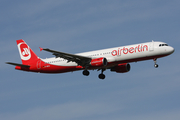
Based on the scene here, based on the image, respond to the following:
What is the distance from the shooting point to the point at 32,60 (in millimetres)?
65250

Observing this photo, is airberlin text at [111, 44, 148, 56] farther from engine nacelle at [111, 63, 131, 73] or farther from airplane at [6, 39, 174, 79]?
engine nacelle at [111, 63, 131, 73]

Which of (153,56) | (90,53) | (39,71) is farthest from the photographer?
(39,71)

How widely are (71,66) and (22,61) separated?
11912 millimetres

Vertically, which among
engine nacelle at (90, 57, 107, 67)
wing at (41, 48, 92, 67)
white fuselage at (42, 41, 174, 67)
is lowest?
engine nacelle at (90, 57, 107, 67)

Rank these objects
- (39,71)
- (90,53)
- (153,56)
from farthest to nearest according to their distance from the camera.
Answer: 1. (39,71)
2. (90,53)
3. (153,56)

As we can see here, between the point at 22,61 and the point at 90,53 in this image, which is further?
the point at 22,61

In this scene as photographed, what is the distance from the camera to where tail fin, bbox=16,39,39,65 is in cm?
6538

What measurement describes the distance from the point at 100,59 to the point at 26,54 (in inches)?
698

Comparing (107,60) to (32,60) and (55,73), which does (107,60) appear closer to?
(55,73)

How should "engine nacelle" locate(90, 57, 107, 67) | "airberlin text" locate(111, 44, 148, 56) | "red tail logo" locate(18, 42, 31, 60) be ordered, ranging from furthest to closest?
1. "red tail logo" locate(18, 42, 31, 60)
2. "engine nacelle" locate(90, 57, 107, 67)
3. "airberlin text" locate(111, 44, 148, 56)

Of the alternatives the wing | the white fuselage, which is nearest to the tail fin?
the wing

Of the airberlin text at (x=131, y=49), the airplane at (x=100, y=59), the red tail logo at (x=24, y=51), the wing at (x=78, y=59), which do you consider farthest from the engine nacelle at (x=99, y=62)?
the red tail logo at (x=24, y=51)

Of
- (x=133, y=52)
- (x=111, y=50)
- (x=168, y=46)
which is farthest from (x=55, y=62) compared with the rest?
(x=168, y=46)

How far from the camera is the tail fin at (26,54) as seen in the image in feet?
214
